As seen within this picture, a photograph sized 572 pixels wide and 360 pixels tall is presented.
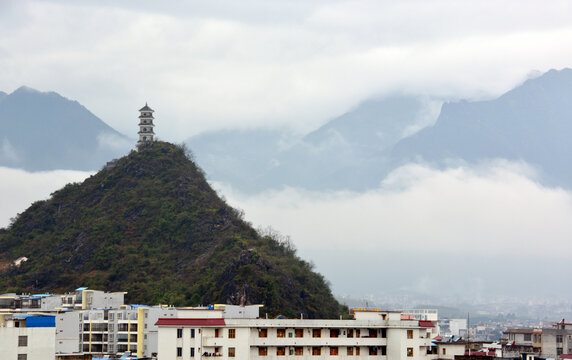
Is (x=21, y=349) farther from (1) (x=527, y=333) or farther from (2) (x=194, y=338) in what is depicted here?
(1) (x=527, y=333)

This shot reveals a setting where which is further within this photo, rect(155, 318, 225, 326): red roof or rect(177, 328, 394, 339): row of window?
rect(177, 328, 394, 339): row of window

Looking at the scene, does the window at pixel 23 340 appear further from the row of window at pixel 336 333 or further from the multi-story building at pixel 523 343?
the multi-story building at pixel 523 343

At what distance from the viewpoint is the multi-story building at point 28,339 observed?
7094 cm

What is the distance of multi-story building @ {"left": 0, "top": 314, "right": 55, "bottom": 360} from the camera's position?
7094cm

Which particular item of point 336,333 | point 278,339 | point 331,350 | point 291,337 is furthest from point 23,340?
point 336,333

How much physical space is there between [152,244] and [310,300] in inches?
1509

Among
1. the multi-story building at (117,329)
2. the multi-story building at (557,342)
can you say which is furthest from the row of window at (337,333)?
the multi-story building at (117,329)

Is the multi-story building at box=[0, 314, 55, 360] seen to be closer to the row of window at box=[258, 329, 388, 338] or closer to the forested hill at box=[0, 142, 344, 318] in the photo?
the row of window at box=[258, 329, 388, 338]

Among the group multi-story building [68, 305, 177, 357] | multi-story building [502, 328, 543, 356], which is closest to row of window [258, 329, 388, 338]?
multi-story building [502, 328, 543, 356]

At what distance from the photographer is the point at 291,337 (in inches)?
3418

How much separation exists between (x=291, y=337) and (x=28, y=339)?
2386 centimetres

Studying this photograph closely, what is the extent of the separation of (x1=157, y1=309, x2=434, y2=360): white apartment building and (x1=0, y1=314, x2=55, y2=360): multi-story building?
35.5ft

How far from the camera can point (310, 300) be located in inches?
6786

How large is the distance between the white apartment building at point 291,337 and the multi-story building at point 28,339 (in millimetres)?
10815
